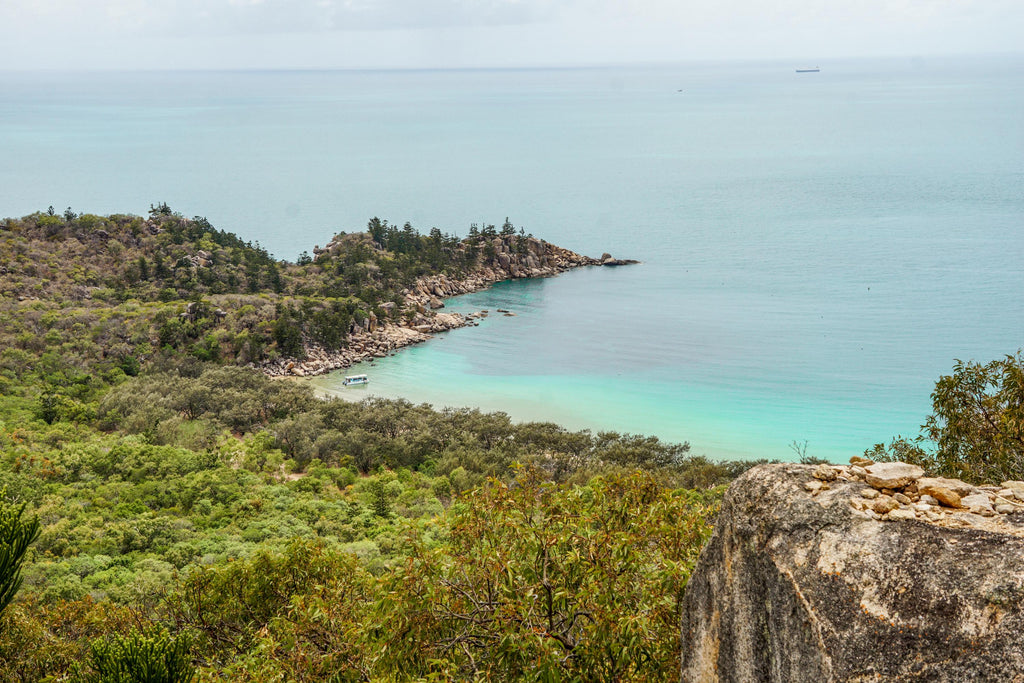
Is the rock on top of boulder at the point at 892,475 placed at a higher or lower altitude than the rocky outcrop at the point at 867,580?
higher

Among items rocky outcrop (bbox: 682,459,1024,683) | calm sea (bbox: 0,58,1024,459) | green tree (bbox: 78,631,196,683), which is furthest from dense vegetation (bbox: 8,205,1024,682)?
calm sea (bbox: 0,58,1024,459)

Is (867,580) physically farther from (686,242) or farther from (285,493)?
(686,242)

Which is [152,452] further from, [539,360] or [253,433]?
[539,360]

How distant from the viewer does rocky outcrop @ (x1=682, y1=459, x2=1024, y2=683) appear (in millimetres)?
4328

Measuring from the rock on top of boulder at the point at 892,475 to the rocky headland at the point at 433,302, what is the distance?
3929cm

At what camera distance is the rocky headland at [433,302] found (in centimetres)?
4369

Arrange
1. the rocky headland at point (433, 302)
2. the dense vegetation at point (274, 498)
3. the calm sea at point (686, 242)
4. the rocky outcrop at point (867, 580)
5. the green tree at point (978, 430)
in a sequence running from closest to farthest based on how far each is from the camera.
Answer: the rocky outcrop at point (867, 580) < the dense vegetation at point (274, 498) < the green tree at point (978, 430) < the calm sea at point (686, 242) < the rocky headland at point (433, 302)

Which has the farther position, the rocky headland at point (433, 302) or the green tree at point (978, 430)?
the rocky headland at point (433, 302)

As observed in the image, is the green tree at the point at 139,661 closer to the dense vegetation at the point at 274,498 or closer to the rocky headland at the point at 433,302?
the dense vegetation at the point at 274,498

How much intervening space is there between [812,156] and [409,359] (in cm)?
10450

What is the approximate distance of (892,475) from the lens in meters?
5.03

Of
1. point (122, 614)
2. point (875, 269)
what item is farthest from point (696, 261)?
point (122, 614)

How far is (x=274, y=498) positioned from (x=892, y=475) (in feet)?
66.3

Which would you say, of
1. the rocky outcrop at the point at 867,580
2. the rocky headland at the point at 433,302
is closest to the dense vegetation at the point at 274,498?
the rocky headland at the point at 433,302
